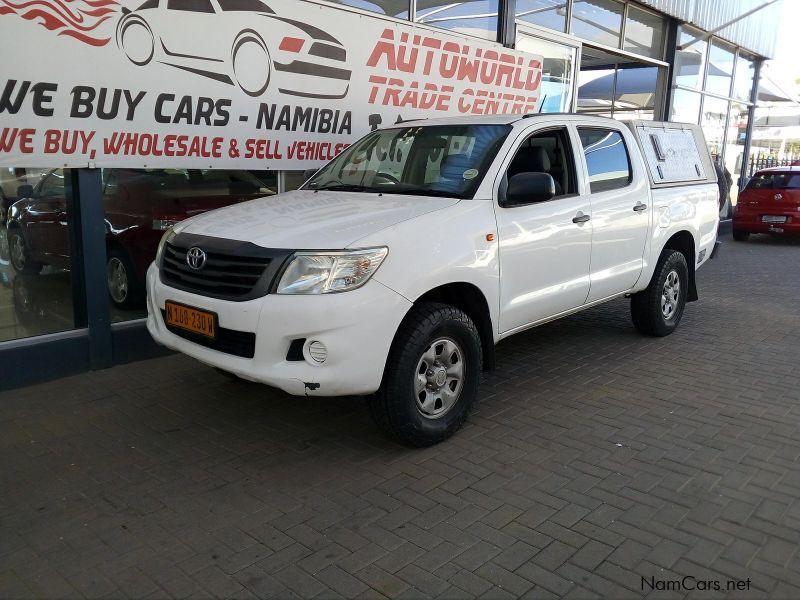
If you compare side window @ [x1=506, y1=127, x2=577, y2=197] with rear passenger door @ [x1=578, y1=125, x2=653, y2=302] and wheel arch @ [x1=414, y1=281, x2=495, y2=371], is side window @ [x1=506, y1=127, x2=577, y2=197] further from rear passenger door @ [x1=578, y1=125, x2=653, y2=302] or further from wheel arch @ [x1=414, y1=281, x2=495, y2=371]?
wheel arch @ [x1=414, y1=281, x2=495, y2=371]

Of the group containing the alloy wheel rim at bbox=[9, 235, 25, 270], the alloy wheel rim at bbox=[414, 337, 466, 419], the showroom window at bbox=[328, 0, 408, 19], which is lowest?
the alloy wheel rim at bbox=[414, 337, 466, 419]

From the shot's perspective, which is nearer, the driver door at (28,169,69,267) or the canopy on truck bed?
the driver door at (28,169,69,267)

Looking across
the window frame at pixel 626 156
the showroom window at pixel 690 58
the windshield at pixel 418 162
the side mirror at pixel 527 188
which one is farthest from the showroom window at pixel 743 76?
the side mirror at pixel 527 188

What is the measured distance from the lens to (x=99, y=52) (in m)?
4.79

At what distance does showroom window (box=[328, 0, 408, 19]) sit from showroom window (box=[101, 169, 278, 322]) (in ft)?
7.63

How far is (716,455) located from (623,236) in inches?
81.1

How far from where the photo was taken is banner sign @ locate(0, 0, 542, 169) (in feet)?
15.0

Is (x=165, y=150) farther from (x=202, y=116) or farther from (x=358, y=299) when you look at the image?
(x=358, y=299)

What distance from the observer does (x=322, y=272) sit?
342 cm

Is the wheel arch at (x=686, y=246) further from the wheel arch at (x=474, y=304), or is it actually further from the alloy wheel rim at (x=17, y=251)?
the alloy wheel rim at (x=17, y=251)

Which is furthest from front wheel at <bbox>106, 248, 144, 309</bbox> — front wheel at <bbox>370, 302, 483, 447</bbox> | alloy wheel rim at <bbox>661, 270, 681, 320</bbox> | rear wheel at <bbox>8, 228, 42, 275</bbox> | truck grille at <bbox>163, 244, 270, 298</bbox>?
alloy wheel rim at <bbox>661, 270, 681, 320</bbox>

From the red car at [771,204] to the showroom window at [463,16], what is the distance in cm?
840

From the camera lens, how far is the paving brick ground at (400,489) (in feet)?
9.19

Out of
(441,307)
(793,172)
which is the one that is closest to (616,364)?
A: (441,307)
